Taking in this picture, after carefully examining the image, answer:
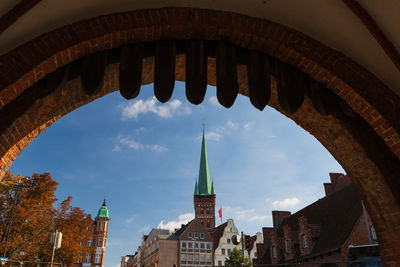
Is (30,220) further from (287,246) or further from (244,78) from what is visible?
(244,78)

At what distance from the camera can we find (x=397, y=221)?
425cm

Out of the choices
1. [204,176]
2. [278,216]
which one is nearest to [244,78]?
[278,216]

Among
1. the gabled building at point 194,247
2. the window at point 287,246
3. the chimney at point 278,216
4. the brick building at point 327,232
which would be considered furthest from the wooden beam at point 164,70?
the gabled building at point 194,247

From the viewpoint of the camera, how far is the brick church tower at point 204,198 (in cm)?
8494

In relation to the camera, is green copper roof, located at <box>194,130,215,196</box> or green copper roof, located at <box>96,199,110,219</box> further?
green copper roof, located at <box>194,130,215,196</box>

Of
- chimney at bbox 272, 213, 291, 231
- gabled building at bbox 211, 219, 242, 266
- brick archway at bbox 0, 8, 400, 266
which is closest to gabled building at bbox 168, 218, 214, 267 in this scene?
gabled building at bbox 211, 219, 242, 266

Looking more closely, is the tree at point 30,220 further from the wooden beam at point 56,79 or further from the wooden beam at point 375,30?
the wooden beam at point 375,30

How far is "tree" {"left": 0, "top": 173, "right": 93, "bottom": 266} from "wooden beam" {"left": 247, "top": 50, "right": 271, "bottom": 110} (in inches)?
600

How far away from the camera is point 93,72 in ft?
12.5

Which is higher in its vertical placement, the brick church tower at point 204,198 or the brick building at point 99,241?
the brick church tower at point 204,198

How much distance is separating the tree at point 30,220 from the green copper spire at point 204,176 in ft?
203

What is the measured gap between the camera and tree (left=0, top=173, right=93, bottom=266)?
58.2 feet

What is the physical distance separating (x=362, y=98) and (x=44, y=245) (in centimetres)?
2192

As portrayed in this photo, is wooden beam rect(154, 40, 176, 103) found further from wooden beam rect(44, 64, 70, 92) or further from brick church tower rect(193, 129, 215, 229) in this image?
brick church tower rect(193, 129, 215, 229)
